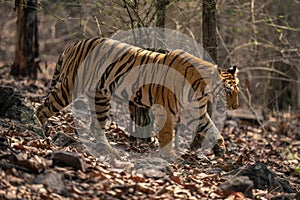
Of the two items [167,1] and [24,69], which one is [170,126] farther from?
[24,69]

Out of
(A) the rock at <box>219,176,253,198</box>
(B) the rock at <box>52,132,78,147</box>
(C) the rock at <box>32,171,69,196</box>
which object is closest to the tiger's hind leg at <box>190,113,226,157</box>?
(B) the rock at <box>52,132,78,147</box>

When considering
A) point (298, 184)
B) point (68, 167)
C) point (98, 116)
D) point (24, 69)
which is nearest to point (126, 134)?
point (98, 116)

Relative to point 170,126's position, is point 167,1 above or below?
above

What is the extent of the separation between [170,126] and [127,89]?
2.71 ft

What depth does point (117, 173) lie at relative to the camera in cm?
565

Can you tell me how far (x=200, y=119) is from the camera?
7.62 m

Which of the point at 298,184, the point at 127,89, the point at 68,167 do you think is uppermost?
the point at 127,89

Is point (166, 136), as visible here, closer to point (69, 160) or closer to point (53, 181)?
point (69, 160)

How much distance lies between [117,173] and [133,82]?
77.9 inches

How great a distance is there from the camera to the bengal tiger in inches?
278

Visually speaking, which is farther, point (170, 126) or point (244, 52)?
point (244, 52)

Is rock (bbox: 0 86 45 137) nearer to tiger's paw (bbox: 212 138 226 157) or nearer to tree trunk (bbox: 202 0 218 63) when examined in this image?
tiger's paw (bbox: 212 138 226 157)

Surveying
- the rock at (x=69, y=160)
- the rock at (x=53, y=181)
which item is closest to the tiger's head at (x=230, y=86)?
the rock at (x=69, y=160)

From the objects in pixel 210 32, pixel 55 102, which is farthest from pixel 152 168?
pixel 210 32
